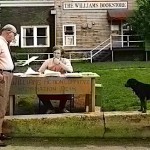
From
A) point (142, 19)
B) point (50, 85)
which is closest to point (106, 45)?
point (142, 19)

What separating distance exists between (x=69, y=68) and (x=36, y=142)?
5.13 feet

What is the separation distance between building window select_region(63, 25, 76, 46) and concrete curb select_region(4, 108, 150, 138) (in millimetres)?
27272

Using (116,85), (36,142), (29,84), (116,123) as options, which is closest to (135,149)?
(116,123)

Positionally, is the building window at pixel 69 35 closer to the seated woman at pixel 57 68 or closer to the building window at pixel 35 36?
the building window at pixel 35 36

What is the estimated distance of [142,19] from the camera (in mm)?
30719

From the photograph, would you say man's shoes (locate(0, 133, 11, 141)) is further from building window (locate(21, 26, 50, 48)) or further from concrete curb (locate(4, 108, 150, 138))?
building window (locate(21, 26, 50, 48))

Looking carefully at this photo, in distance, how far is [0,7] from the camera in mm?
34438

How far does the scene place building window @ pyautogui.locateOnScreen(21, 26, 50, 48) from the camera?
34344mm

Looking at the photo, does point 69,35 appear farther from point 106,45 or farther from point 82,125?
point 82,125

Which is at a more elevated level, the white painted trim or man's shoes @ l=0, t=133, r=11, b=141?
the white painted trim

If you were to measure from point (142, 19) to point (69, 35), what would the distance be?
235 inches

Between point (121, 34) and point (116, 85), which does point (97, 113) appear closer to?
point (116, 85)

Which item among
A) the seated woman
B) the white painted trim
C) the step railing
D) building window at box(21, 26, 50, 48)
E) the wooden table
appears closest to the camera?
the wooden table

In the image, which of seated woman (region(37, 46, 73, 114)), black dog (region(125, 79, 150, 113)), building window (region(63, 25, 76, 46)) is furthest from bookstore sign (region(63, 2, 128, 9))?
black dog (region(125, 79, 150, 113))
